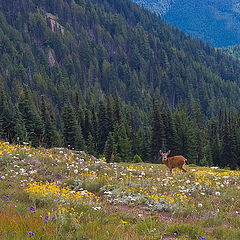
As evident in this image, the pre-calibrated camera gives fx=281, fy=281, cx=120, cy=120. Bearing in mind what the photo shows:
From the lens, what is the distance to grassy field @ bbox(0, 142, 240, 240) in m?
5.76

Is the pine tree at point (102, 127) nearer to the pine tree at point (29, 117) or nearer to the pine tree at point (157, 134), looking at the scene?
the pine tree at point (157, 134)

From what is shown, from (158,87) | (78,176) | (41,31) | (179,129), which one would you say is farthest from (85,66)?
(78,176)

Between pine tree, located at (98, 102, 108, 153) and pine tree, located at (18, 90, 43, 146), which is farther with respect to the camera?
pine tree, located at (98, 102, 108, 153)

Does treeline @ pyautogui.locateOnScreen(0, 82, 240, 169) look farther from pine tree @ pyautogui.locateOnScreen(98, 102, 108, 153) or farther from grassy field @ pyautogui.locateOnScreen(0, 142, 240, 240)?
grassy field @ pyautogui.locateOnScreen(0, 142, 240, 240)

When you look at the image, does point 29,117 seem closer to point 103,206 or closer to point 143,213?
point 103,206

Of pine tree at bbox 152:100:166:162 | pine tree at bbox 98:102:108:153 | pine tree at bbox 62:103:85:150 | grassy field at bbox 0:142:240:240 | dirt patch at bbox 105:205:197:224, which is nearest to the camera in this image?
grassy field at bbox 0:142:240:240

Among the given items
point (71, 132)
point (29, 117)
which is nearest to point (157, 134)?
point (71, 132)

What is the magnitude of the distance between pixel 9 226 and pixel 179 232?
358 cm

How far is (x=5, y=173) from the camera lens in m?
10.5

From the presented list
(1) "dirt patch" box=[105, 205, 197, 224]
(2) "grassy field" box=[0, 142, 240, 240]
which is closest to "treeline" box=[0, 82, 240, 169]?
(2) "grassy field" box=[0, 142, 240, 240]

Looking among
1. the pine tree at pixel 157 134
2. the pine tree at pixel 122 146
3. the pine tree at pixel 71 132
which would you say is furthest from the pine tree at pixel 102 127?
the pine tree at pixel 157 134

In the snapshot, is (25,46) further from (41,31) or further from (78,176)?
(78,176)

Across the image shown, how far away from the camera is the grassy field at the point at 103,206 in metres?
5.76

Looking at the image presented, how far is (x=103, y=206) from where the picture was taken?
7812mm
